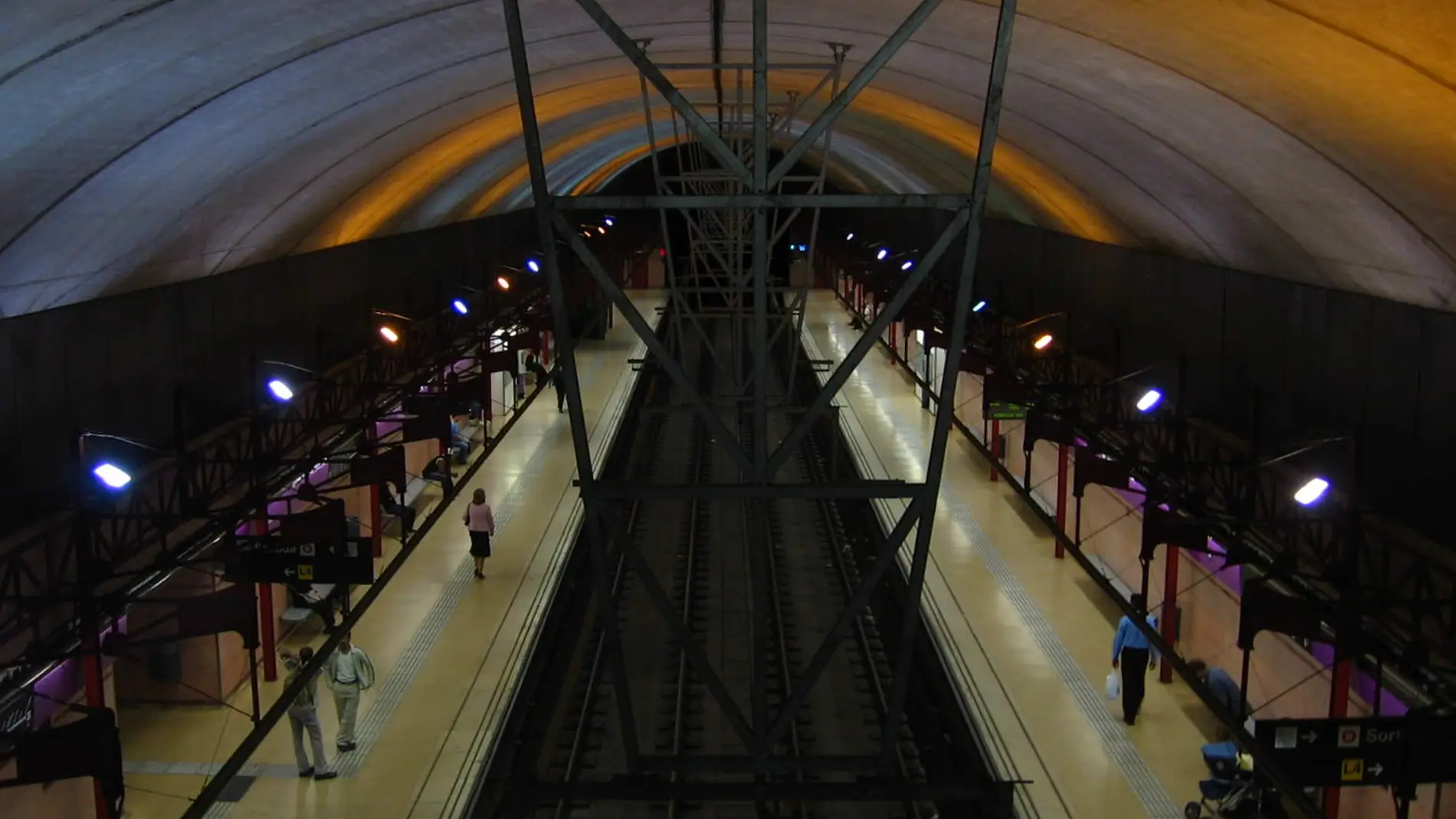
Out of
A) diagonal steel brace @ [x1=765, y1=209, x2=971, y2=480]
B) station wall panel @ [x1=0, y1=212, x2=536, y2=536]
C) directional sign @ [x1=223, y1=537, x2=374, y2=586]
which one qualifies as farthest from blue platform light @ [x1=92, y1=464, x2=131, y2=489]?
diagonal steel brace @ [x1=765, y1=209, x2=971, y2=480]

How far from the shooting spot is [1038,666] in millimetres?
12406

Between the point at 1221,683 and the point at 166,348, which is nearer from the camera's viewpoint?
the point at 1221,683

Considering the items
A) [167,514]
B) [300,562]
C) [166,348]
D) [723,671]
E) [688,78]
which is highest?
[688,78]

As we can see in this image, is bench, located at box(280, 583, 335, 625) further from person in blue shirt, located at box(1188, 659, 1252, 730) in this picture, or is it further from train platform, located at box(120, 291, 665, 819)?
person in blue shirt, located at box(1188, 659, 1252, 730)

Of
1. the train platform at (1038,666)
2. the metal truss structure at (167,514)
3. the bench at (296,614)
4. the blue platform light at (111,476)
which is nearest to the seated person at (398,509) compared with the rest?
the metal truss structure at (167,514)

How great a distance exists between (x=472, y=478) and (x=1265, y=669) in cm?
1137

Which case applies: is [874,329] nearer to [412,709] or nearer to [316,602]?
[412,709]

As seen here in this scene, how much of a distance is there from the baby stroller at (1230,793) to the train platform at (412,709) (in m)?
5.15

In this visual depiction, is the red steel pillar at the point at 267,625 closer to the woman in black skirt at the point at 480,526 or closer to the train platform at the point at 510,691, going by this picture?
the train platform at the point at 510,691

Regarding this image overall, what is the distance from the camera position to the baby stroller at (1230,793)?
8.90m

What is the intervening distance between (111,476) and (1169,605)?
8.82 meters

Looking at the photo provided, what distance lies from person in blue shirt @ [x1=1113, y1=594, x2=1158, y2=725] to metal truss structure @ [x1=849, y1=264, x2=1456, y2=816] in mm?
322

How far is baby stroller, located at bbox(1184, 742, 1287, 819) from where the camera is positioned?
8.90 meters

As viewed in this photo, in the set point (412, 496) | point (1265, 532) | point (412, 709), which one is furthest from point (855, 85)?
point (412, 496)
